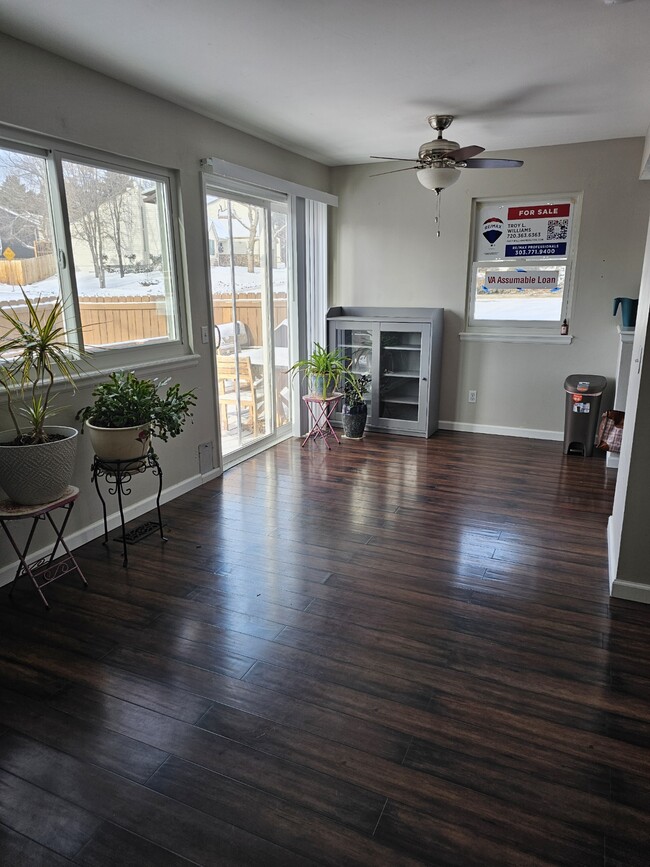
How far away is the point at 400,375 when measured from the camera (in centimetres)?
535

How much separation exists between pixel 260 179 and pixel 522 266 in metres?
2.48

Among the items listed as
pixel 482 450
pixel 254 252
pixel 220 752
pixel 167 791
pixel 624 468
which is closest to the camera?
pixel 167 791

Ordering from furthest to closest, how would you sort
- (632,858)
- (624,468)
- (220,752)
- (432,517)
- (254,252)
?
1. (254,252)
2. (432,517)
3. (624,468)
4. (220,752)
5. (632,858)

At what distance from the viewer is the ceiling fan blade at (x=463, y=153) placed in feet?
11.7

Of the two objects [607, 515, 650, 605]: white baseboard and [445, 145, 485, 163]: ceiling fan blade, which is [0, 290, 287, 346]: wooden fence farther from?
[607, 515, 650, 605]: white baseboard

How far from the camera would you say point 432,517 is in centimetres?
354

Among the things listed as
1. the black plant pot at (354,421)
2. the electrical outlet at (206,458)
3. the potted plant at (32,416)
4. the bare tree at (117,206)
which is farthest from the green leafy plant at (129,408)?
the black plant pot at (354,421)

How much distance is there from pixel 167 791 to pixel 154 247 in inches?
119

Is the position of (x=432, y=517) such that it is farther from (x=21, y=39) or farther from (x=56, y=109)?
(x=21, y=39)

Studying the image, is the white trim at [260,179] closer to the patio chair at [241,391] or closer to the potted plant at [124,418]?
the patio chair at [241,391]

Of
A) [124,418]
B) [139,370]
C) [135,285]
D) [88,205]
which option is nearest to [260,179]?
[135,285]

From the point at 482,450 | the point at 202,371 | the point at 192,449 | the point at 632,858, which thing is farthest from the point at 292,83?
the point at 632,858

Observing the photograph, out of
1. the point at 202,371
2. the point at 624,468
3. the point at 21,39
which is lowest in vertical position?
the point at 624,468

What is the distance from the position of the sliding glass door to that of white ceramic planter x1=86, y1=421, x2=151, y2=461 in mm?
1450
